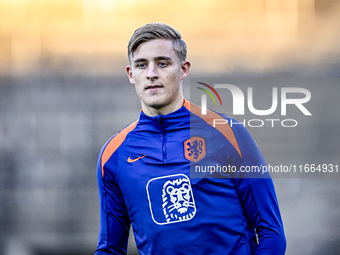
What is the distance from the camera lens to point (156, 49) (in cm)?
150

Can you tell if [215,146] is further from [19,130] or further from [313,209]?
[19,130]

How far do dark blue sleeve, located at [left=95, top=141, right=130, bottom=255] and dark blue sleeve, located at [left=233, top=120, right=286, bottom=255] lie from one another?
0.56m

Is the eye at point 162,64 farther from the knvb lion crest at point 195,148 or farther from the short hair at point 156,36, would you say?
the knvb lion crest at point 195,148

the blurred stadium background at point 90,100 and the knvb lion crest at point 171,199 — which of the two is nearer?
the knvb lion crest at point 171,199

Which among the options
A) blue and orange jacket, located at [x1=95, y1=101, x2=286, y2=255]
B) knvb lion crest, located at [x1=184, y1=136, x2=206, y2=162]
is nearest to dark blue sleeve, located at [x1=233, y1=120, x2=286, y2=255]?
blue and orange jacket, located at [x1=95, y1=101, x2=286, y2=255]

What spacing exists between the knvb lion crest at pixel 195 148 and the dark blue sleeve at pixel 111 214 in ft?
1.13

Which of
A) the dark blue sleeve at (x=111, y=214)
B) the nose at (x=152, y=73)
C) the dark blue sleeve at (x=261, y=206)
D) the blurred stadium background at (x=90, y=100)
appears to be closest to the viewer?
the dark blue sleeve at (x=261, y=206)

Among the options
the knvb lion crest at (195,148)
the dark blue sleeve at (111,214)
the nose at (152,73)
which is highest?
the nose at (152,73)

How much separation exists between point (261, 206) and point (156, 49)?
79cm

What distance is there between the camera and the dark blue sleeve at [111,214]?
5.29 feet

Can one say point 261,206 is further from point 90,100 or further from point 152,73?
point 90,100

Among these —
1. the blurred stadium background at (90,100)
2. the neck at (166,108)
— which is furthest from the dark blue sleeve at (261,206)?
the blurred stadium background at (90,100)

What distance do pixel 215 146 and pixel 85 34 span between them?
2.31 m

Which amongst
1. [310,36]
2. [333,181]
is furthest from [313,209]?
[310,36]
